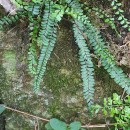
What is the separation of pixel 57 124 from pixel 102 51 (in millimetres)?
985

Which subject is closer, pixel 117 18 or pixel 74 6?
pixel 74 6

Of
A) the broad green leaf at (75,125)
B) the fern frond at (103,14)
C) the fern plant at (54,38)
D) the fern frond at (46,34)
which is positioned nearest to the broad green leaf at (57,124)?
the broad green leaf at (75,125)

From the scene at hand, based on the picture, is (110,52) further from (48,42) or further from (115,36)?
(48,42)

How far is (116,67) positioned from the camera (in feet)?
10.2

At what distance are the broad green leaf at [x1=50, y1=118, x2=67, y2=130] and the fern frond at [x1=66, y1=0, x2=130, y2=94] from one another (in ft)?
2.57

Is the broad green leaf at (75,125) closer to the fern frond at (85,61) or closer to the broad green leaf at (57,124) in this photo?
the broad green leaf at (57,124)

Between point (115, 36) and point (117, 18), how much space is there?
20 cm

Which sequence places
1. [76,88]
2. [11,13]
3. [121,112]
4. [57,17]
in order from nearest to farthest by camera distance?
1. [57,17]
2. [121,112]
3. [11,13]
4. [76,88]

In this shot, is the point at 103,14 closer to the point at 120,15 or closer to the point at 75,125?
the point at 120,15

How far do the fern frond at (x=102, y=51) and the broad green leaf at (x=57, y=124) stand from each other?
0.78 m

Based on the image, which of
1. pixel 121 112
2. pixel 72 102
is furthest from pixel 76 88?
pixel 121 112

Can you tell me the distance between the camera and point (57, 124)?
10.9 ft

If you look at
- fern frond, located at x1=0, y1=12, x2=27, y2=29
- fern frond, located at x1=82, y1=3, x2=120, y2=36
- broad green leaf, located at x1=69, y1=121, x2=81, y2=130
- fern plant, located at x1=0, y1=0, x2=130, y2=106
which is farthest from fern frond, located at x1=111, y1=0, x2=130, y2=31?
broad green leaf, located at x1=69, y1=121, x2=81, y2=130

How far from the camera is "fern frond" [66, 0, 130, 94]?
3.02m
